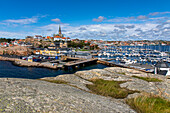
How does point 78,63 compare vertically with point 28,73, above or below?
above

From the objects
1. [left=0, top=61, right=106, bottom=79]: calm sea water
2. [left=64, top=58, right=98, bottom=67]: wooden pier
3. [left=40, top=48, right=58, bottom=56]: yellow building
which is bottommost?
[left=0, top=61, right=106, bottom=79]: calm sea water

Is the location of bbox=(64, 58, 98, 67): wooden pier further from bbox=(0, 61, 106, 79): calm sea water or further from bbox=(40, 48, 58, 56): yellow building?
bbox=(40, 48, 58, 56): yellow building

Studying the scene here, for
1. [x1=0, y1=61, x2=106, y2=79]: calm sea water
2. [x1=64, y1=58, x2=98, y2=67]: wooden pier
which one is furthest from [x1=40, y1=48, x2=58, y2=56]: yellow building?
[x1=0, y1=61, x2=106, y2=79]: calm sea water

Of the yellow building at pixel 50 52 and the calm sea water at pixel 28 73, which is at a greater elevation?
the yellow building at pixel 50 52

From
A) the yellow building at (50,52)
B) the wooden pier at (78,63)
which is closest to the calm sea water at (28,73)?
the wooden pier at (78,63)

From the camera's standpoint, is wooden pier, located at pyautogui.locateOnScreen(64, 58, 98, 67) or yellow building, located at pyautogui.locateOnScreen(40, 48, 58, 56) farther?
yellow building, located at pyautogui.locateOnScreen(40, 48, 58, 56)

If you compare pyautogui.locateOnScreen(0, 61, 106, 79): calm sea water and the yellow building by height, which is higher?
the yellow building

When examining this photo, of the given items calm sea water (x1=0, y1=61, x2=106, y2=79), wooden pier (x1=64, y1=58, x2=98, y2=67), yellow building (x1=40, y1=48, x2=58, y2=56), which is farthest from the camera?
yellow building (x1=40, y1=48, x2=58, y2=56)

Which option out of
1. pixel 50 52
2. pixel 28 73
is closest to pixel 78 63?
pixel 28 73

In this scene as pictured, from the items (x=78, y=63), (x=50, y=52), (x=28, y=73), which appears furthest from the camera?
(x=50, y=52)

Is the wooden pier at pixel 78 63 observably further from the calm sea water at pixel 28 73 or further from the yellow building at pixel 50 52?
the yellow building at pixel 50 52

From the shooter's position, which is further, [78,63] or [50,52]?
[50,52]

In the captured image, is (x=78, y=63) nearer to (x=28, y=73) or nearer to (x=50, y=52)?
(x=28, y=73)

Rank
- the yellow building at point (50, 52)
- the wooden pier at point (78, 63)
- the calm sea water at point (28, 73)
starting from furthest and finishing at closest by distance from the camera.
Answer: the yellow building at point (50, 52)
the wooden pier at point (78, 63)
the calm sea water at point (28, 73)
